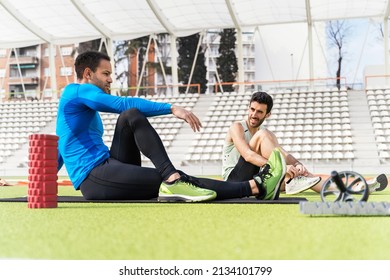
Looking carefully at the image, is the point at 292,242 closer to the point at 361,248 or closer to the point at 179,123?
the point at 361,248

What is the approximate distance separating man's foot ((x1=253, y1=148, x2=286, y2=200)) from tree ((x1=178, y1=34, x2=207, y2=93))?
1028 inches

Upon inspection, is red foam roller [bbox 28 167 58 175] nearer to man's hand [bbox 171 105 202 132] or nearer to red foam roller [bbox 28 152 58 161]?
red foam roller [bbox 28 152 58 161]

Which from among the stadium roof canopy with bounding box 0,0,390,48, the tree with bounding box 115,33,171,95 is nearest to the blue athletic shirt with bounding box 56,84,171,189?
the stadium roof canopy with bounding box 0,0,390,48

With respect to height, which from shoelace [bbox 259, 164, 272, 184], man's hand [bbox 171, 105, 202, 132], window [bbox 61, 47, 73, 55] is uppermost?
window [bbox 61, 47, 73, 55]

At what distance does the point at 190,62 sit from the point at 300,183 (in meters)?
26.5

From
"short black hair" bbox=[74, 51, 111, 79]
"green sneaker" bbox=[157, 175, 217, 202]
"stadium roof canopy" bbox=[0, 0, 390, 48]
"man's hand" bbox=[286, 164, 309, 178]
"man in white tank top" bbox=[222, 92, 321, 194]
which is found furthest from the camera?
"stadium roof canopy" bbox=[0, 0, 390, 48]

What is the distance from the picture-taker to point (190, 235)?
6.49ft

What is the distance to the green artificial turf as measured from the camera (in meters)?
1.60

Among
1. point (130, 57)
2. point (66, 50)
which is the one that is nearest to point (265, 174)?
point (130, 57)

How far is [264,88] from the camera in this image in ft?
54.5

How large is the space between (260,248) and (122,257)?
15.7 inches

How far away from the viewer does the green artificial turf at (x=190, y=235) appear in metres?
1.60

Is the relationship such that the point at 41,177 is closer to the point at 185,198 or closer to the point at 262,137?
the point at 185,198

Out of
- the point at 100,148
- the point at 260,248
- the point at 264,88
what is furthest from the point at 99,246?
the point at 264,88
